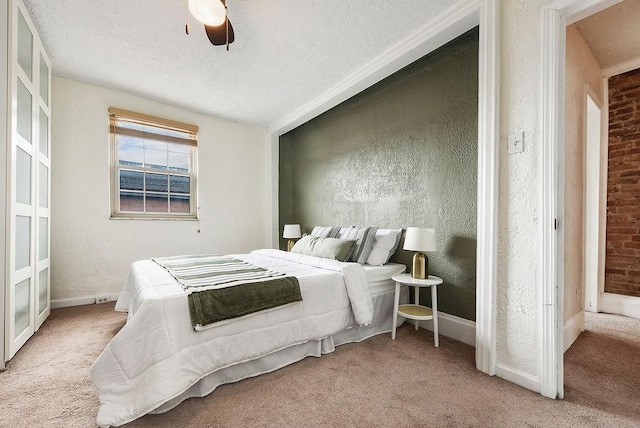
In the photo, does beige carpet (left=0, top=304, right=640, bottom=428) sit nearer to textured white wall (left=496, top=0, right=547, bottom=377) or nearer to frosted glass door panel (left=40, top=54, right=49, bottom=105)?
textured white wall (left=496, top=0, right=547, bottom=377)

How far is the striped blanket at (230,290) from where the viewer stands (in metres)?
1.68

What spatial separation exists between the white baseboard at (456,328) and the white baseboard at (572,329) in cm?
69

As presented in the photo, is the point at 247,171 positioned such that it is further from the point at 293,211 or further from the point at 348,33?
the point at 348,33

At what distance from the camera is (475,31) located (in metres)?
2.38

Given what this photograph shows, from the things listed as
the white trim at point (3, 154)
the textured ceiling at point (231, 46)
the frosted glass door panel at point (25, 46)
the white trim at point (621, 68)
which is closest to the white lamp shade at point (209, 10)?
the textured ceiling at point (231, 46)

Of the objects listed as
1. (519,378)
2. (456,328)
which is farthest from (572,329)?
(519,378)

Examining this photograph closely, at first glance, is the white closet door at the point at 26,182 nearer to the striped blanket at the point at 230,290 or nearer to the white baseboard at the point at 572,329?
the striped blanket at the point at 230,290

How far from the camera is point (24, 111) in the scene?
89.7 inches

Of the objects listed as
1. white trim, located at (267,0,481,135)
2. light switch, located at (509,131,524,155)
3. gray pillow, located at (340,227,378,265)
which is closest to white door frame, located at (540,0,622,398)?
light switch, located at (509,131,524,155)

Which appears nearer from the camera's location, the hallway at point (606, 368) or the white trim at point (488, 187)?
the hallway at point (606, 368)

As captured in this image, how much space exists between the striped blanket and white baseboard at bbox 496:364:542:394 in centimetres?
141

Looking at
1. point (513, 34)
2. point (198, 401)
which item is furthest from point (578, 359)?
point (198, 401)

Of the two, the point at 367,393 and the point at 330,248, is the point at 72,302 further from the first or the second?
the point at 367,393

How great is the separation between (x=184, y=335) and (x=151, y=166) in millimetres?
3129
